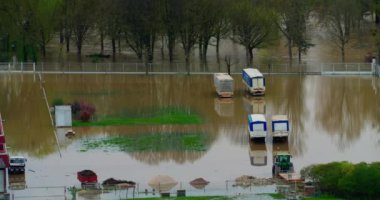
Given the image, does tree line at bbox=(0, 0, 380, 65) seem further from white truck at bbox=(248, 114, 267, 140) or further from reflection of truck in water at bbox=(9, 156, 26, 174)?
reflection of truck in water at bbox=(9, 156, 26, 174)

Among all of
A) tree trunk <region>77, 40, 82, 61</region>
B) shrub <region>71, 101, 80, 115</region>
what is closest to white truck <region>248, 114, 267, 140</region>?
shrub <region>71, 101, 80, 115</region>

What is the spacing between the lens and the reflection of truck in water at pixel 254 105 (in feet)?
212

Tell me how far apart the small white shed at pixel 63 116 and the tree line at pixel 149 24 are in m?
20.8

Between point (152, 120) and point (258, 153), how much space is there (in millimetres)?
9444

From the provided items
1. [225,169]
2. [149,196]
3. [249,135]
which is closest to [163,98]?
[249,135]

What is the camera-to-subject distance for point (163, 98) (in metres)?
69.2

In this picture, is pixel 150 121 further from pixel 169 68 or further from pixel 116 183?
pixel 169 68

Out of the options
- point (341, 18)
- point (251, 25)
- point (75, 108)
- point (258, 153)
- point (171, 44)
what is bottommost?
point (258, 153)

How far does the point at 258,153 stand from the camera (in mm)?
53781

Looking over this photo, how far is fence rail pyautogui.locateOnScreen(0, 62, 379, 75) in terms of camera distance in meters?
79.1

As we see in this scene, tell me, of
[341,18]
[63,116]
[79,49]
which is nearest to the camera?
[63,116]

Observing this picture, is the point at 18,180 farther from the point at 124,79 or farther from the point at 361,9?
the point at 361,9

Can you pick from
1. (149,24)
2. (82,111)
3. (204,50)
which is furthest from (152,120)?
(204,50)

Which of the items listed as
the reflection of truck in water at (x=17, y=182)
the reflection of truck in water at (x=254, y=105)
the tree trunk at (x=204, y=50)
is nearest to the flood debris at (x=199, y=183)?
the reflection of truck in water at (x=17, y=182)
